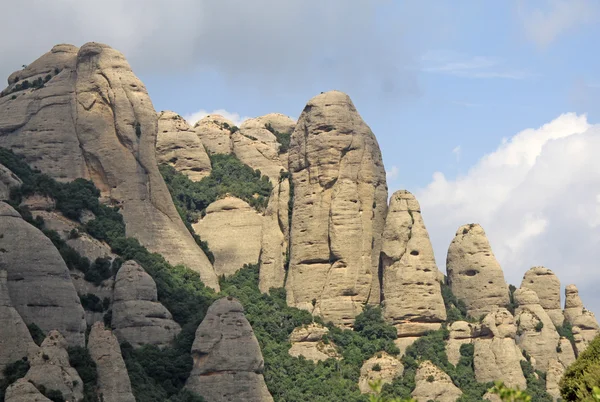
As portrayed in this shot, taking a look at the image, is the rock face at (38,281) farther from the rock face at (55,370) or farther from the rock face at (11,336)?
the rock face at (55,370)

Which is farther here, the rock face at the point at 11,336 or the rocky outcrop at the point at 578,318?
the rocky outcrop at the point at 578,318

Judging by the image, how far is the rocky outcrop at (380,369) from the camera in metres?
88.4

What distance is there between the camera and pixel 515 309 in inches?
3839

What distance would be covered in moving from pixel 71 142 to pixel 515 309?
3087cm

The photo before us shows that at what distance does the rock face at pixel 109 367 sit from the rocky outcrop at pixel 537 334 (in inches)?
1348

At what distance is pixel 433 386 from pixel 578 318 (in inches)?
703

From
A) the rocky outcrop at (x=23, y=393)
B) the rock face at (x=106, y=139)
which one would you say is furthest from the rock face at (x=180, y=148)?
the rocky outcrop at (x=23, y=393)

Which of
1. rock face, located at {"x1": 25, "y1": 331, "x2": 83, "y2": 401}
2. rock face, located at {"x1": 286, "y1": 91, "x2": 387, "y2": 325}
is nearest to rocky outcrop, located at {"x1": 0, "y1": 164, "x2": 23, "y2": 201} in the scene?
rock face, located at {"x1": 25, "y1": 331, "x2": 83, "y2": 401}

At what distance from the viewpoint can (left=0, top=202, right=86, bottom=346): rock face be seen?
70.2m

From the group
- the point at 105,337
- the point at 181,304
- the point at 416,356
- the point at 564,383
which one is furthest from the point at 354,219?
the point at 564,383

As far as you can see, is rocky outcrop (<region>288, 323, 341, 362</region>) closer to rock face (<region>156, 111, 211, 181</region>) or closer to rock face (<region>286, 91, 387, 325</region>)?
rock face (<region>286, 91, 387, 325</region>)

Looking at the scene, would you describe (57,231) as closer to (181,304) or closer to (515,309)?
(181,304)

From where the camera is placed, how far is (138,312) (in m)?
79.1

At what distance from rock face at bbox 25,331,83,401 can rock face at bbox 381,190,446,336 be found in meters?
33.1
